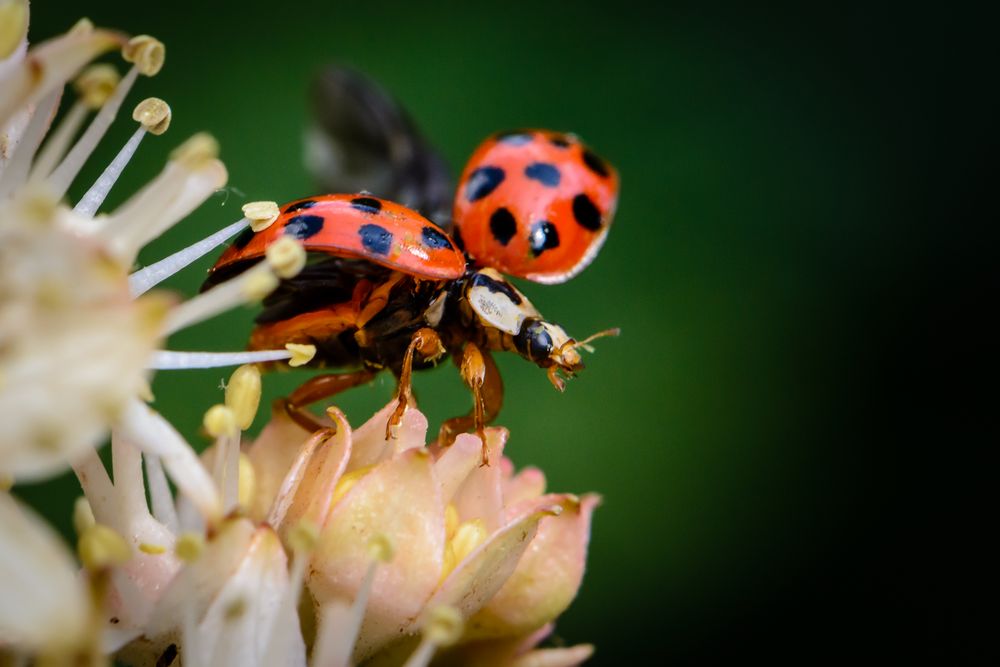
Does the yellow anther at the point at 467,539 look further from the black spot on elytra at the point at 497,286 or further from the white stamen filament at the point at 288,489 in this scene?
the black spot on elytra at the point at 497,286

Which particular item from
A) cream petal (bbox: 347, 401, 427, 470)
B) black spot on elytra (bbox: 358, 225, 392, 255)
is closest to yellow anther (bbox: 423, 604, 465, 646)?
A: cream petal (bbox: 347, 401, 427, 470)

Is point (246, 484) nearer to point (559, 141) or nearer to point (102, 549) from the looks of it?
point (102, 549)

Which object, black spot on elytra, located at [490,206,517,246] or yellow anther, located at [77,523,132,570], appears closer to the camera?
yellow anther, located at [77,523,132,570]

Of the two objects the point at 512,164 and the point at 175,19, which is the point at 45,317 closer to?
the point at 512,164

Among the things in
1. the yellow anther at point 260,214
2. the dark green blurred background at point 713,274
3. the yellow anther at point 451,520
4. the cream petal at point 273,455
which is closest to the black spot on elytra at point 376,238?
the yellow anther at point 260,214

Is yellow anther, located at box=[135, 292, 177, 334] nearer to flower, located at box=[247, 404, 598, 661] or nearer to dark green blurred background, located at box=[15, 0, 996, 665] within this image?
flower, located at box=[247, 404, 598, 661]

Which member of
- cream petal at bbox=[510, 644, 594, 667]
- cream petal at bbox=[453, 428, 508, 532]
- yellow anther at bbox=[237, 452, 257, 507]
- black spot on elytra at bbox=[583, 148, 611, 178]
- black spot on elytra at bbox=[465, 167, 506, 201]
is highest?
black spot on elytra at bbox=[583, 148, 611, 178]
